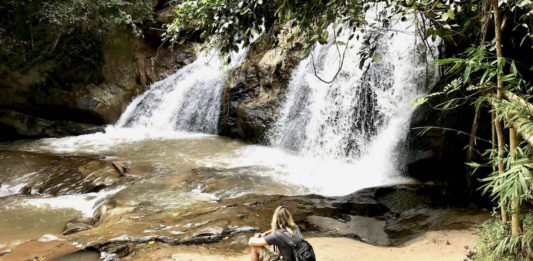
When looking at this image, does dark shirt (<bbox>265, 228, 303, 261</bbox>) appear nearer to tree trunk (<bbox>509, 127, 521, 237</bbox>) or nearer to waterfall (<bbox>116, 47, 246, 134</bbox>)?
tree trunk (<bbox>509, 127, 521, 237</bbox>)

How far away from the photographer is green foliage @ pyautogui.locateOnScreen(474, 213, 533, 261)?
2.58 meters

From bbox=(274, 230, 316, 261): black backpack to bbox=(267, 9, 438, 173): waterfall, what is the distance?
4877 mm

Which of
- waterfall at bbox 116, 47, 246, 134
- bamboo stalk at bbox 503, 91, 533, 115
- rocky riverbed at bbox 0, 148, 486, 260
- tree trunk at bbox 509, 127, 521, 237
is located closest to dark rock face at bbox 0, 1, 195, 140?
waterfall at bbox 116, 47, 246, 134

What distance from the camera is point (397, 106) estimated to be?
7.79 m

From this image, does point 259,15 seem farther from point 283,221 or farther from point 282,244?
point 282,244

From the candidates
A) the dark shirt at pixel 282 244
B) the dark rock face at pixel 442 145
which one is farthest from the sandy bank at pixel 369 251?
the dark rock face at pixel 442 145

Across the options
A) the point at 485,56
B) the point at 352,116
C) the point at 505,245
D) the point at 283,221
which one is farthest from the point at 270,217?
the point at 352,116

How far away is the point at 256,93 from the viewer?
408 inches

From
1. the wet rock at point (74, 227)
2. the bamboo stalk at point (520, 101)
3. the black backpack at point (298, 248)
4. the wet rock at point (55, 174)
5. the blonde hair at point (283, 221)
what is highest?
the bamboo stalk at point (520, 101)

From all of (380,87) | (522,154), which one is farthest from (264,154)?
(522,154)

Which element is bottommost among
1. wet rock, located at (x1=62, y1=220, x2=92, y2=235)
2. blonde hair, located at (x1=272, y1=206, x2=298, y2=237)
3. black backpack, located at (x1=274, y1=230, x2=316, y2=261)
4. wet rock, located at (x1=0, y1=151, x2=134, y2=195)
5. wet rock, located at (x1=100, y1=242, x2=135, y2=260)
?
wet rock, located at (x1=62, y1=220, x2=92, y2=235)

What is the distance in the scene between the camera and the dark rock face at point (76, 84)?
35.9 feet

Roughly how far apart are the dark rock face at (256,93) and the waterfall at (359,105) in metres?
0.28

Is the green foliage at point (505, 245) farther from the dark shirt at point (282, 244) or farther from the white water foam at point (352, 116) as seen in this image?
the white water foam at point (352, 116)
